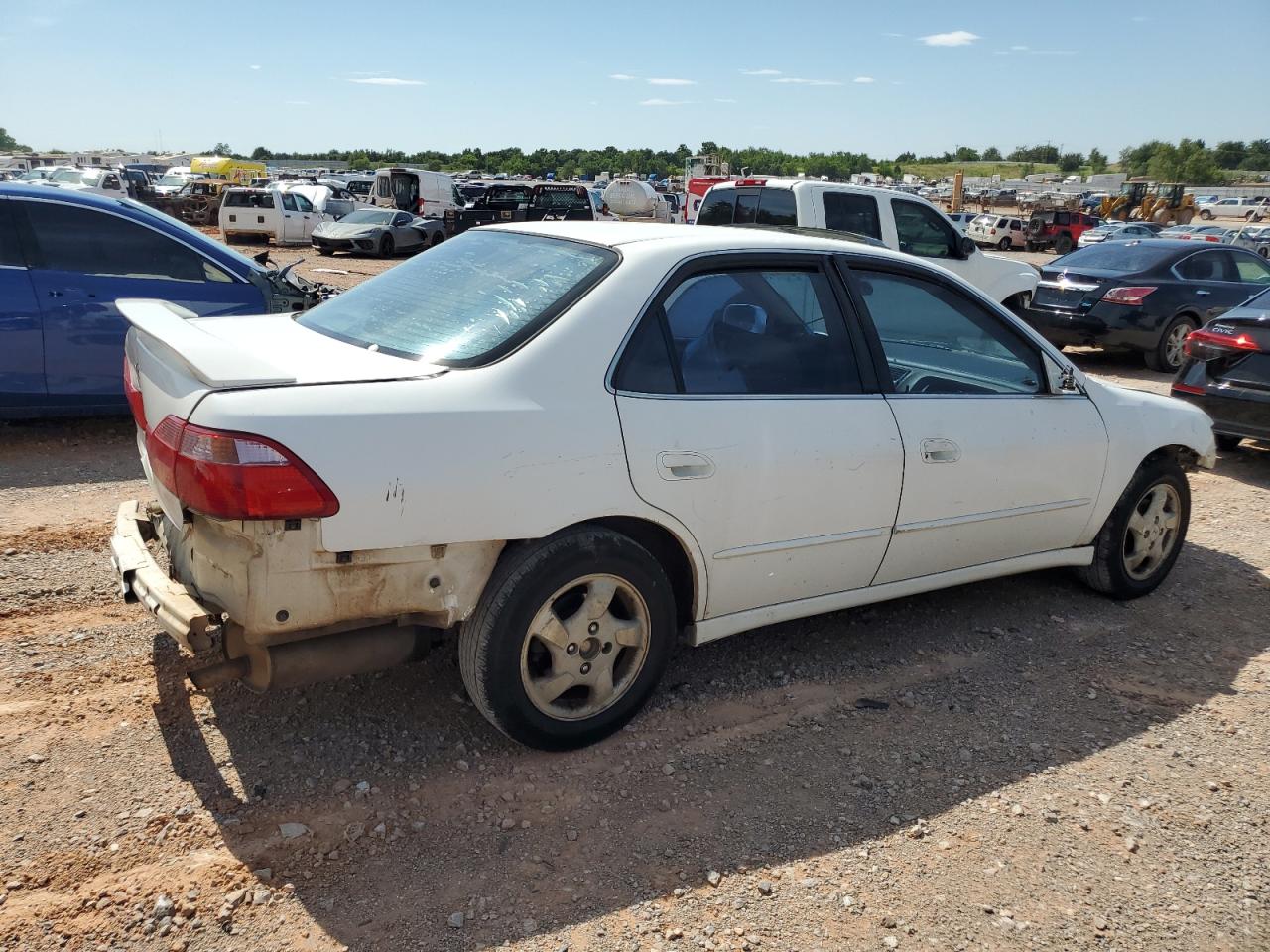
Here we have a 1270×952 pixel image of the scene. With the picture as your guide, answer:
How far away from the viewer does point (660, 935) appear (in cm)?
254

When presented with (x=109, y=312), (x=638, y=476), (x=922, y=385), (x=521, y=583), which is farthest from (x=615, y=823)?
(x=109, y=312)

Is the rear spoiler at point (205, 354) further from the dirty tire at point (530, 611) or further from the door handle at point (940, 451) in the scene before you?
the door handle at point (940, 451)

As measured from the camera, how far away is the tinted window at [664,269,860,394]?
11.1 feet

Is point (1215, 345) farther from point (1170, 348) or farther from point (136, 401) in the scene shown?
point (136, 401)

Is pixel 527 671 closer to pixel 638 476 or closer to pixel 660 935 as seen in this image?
pixel 638 476

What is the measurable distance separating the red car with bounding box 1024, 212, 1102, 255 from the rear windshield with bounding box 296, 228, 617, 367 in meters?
40.7

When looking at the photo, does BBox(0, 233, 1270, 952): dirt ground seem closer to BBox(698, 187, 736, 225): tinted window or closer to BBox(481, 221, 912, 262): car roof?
BBox(481, 221, 912, 262): car roof

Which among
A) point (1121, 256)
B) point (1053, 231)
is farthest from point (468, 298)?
point (1053, 231)

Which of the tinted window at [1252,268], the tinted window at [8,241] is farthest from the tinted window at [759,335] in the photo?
the tinted window at [1252,268]

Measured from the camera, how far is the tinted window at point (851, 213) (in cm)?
1049

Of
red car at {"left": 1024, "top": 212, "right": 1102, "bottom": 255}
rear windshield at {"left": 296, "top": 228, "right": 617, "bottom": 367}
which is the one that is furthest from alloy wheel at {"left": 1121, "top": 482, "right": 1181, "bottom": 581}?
red car at {"left": 1024, "top": 212, "right": 1102, "bottom": 255}

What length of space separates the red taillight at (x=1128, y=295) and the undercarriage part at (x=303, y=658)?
35.3 feet

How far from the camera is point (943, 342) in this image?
4160 mm

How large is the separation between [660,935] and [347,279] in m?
17.5
